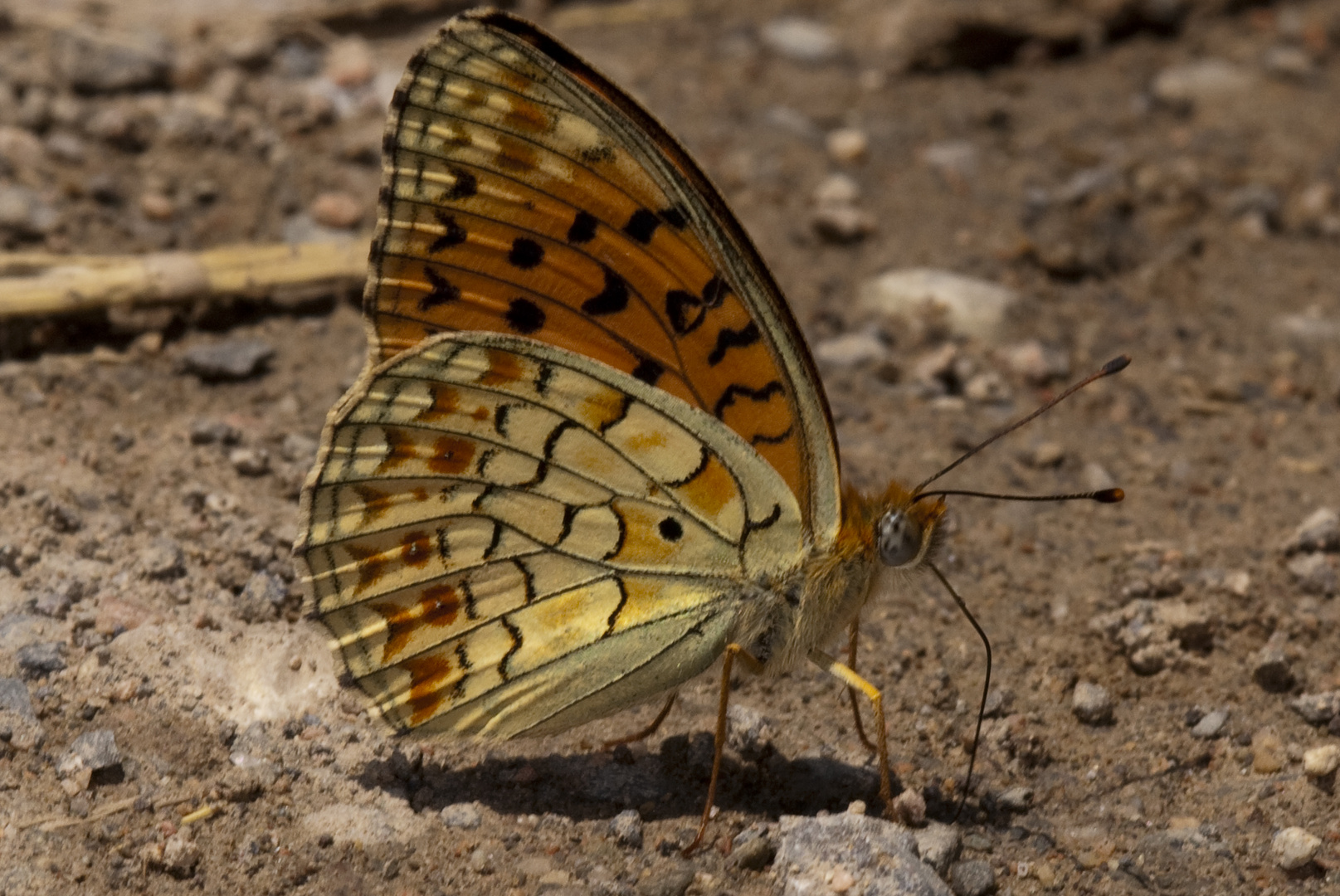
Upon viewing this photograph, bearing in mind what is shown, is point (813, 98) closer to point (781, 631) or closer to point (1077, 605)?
point (1077, 605)

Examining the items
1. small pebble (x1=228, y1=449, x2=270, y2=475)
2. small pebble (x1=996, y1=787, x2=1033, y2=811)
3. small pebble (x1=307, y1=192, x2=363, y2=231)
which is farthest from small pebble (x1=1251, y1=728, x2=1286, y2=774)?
small pebble (x1=307, y1=192, x2=363, y2=231)

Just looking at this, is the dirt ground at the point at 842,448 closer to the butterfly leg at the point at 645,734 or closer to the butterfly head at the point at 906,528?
the butterfly leg at the point at 645,734

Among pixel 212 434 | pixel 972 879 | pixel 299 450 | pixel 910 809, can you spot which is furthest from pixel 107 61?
pixel 972 879

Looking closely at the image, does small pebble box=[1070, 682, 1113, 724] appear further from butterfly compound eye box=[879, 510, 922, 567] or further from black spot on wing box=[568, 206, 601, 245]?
black spot on wing box=[568, 206, 601, 245]

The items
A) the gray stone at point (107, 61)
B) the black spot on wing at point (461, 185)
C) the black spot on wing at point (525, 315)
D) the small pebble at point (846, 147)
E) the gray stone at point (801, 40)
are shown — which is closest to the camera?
the black spot on wing at point (461, 185)

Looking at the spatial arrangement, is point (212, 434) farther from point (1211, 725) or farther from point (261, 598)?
point (1211, 725)

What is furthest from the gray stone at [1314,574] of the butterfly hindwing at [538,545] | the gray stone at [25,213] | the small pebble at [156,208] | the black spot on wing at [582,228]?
the gray stone at [25,213]

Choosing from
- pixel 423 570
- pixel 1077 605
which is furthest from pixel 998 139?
pixel 423 570
